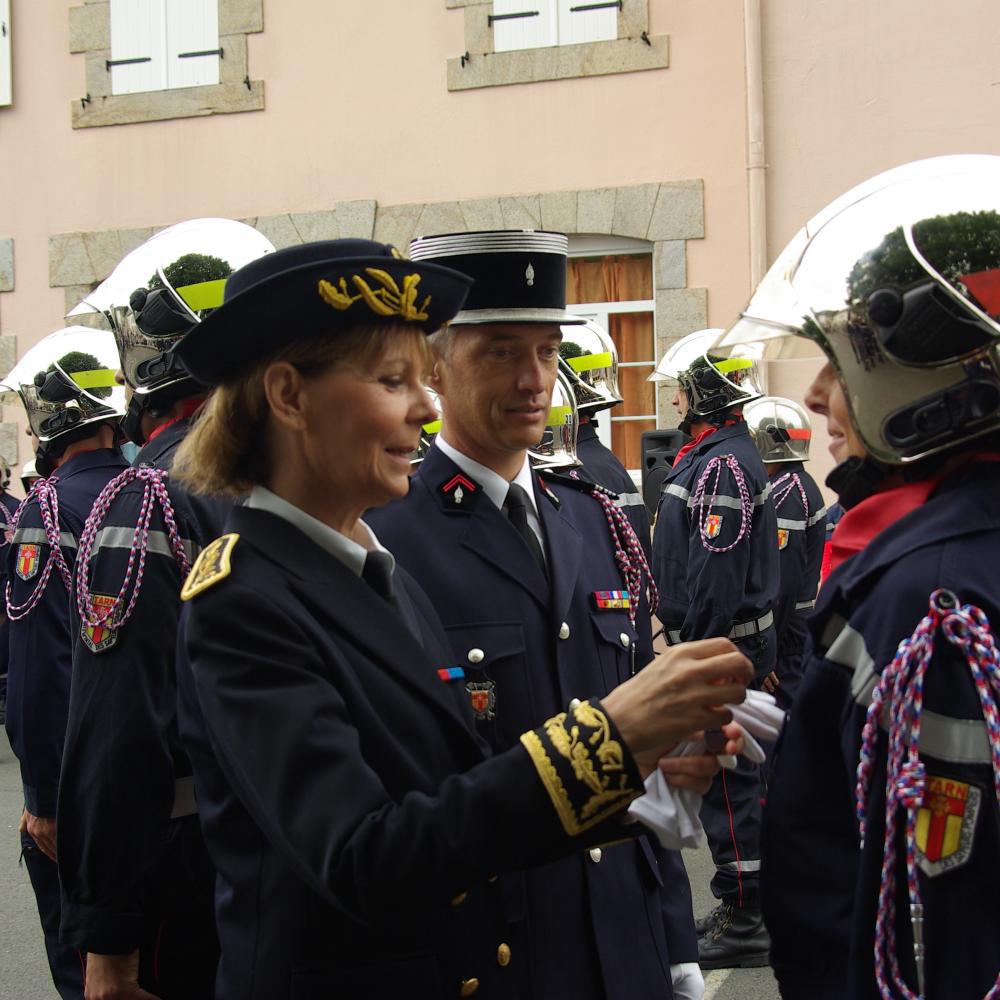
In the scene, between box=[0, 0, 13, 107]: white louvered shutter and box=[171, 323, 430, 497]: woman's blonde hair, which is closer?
box=[171, 323, 430, 497]: woman's blonde hair

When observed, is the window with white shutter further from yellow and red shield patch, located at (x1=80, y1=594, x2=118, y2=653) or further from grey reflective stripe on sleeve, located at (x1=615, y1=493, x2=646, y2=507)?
yellow and red shield patch, located at (x1=80, y1=594, x2=118, y2=653)

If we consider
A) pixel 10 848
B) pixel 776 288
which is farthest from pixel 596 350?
pixel 776 288

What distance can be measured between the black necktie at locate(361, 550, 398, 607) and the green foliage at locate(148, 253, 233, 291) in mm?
1537

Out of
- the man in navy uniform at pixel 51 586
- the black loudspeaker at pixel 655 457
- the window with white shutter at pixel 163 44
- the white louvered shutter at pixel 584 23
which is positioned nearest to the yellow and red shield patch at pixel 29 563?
the man in navy uniform at pixel 51 586

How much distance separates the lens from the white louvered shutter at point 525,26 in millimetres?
11641

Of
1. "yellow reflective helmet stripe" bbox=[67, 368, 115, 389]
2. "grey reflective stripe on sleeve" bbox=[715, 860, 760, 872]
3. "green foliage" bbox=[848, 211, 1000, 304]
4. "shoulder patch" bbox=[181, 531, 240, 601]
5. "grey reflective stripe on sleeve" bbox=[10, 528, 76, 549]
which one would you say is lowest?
"grey reflective stripe on sleeve" bbox=[715, 860, 760, 872]

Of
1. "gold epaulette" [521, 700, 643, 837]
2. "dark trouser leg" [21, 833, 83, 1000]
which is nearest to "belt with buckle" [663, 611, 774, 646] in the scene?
"dark trouser leg" [21, 833, 83, 1000]

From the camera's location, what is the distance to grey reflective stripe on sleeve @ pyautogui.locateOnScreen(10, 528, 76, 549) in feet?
14.4

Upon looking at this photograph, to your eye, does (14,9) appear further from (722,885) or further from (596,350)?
(722,885)

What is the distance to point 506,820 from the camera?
183 cm

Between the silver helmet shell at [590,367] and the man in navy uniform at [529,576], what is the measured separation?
468cm

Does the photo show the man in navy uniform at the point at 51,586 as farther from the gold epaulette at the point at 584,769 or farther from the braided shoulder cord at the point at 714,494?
the braided shoulder cord at the point at 714,494

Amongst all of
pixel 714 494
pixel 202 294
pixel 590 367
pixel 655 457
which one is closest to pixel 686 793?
pixel 202 294

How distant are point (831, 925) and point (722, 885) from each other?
12.9 feet
